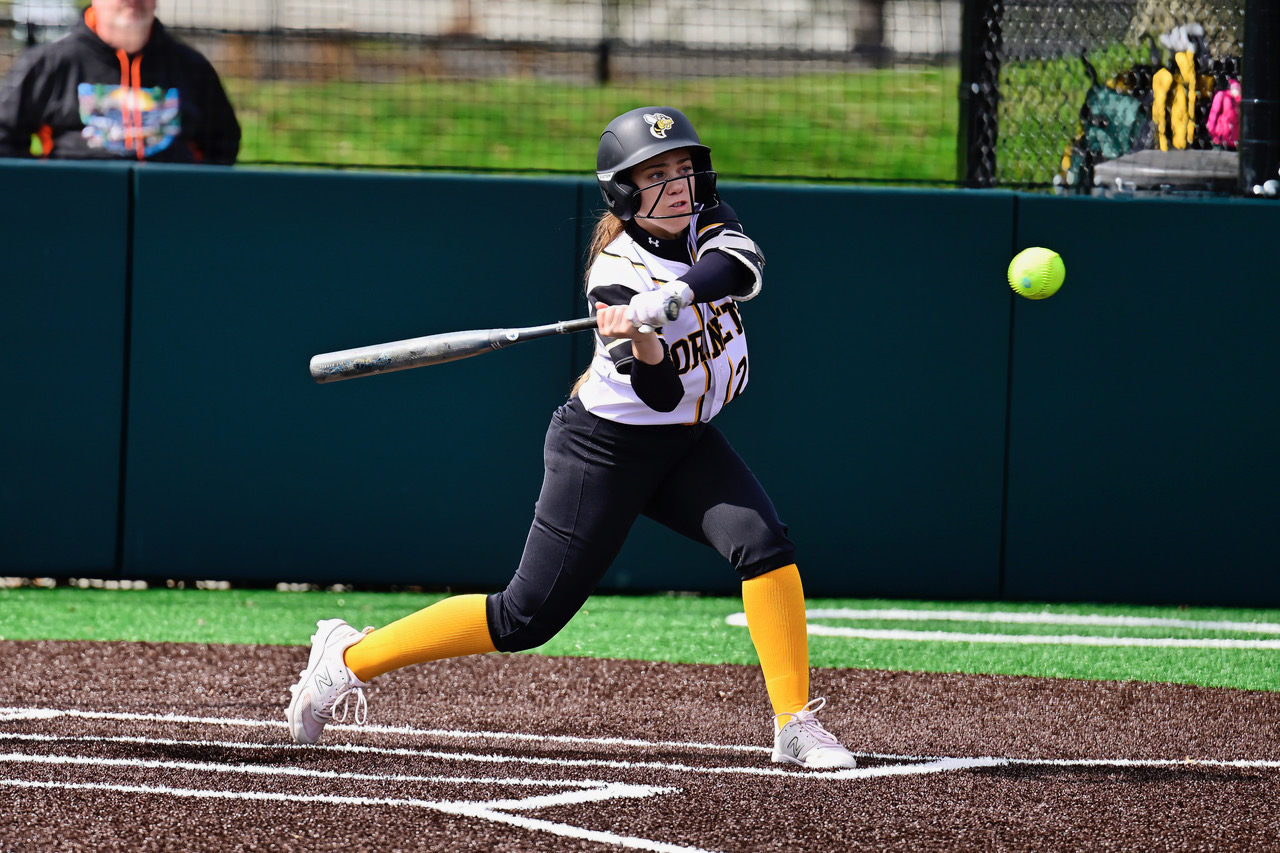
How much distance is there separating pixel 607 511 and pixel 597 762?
2.16 ft

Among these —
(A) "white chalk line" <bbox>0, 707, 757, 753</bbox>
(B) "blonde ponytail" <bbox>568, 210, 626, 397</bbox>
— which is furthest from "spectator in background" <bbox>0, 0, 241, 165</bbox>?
(B) "blonde ponytail" <bbox>568, 210, 626, 397</bbox>

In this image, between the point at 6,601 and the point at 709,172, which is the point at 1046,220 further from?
the point at 6,601

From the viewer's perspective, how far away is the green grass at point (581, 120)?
11.3 m

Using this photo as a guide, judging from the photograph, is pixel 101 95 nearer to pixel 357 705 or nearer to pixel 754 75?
pixel 357 705

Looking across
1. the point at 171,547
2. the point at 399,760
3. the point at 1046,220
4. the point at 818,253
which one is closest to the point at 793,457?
the point at 818,253

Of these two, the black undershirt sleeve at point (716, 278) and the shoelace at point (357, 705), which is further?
the shoelace at point (357, 705)

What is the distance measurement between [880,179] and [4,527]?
13.5 ft

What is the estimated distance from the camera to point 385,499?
6922mm

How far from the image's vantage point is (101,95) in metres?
6.97

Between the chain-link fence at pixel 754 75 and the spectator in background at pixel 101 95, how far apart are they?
2.21ft

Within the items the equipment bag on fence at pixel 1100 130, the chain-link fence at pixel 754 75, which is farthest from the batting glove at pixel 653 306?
the equipment bag on fence at pixel 1100 130

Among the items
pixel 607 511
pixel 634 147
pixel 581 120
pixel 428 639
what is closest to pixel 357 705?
pixel 428 639

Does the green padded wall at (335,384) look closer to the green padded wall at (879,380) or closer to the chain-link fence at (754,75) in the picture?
the chain-link fence at (754,75)

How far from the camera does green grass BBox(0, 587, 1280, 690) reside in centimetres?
574
